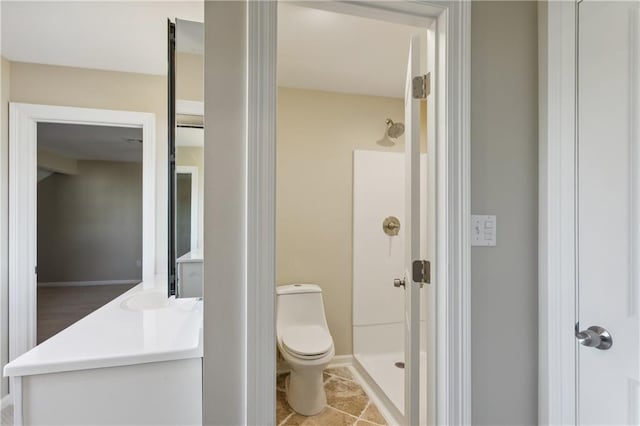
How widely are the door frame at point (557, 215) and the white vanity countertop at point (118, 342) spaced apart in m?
1.34

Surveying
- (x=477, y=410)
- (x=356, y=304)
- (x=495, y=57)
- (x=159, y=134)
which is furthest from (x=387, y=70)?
(x=477, y=410)

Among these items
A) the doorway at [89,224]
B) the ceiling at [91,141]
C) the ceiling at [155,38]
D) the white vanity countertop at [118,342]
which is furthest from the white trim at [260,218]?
the doorway at [89,224]

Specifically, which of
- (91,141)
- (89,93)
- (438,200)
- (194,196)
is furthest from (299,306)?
(91,141)

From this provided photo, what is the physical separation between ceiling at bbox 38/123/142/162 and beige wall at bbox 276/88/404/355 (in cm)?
163

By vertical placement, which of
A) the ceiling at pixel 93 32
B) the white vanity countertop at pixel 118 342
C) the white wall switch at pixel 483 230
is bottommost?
the white vanity countertop at pixel 118 342

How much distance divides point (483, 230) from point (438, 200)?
21cm

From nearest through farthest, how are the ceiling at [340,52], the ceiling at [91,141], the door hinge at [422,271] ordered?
the door hinge at [422,271]
the ceiling at [340,52]
the ceiling at [91,141]

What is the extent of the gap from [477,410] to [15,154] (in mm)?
3037

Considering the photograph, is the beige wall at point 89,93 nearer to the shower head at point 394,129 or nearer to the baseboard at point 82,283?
the shower head at point 394,129

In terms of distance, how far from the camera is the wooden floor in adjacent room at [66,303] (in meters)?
3.34

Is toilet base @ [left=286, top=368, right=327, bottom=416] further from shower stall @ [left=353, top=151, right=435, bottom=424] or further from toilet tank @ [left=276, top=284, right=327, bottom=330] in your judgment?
shower stall @ [left=353, top=151, right=435, bottom=424]

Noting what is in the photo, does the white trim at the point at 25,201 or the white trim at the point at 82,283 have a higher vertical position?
the white trim at the point at 25,201

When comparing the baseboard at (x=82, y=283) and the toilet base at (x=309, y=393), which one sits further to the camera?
the baseboard at (x=82, y=283)

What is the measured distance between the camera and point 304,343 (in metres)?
2.12
